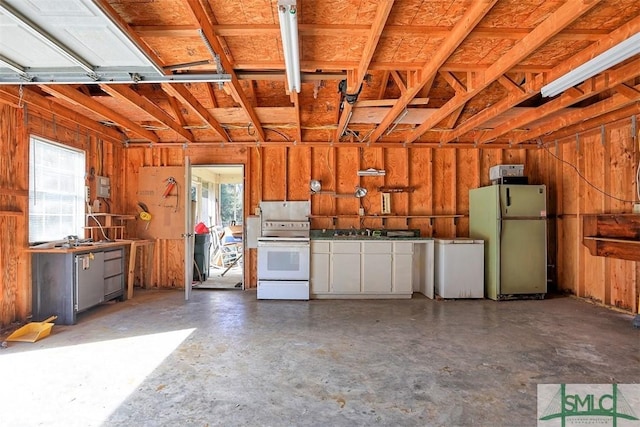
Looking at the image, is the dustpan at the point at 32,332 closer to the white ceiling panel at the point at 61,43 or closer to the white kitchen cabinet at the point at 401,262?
the white ceiling panel at the point at 61,43

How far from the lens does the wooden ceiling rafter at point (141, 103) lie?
3339 mm

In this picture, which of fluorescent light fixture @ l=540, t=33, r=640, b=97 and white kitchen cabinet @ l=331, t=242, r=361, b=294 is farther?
white kitchen cabinet @ l=331, t=242, r=361, b=294

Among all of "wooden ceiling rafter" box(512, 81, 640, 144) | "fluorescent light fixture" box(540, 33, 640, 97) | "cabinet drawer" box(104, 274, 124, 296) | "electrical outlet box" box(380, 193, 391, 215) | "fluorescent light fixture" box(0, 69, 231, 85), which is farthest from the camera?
"electrical outlet box" box(380, 193, 391, 215)

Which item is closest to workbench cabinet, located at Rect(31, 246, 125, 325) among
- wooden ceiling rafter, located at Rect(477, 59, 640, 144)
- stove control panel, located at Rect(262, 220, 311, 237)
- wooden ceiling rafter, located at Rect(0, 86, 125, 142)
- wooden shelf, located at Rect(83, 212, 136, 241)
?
wooden shelf, located at Rect(83, 212, 136, 241)

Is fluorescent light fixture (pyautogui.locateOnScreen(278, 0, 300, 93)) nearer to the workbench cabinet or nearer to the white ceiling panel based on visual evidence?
the white ceiling panel

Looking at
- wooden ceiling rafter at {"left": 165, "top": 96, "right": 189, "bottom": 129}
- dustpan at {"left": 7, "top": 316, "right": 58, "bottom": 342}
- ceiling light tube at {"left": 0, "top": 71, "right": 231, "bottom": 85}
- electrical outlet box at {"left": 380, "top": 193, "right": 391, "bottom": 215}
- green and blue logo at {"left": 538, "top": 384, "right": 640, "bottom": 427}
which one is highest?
wooden ceiling rafter at {"left": 165, "top": 96, "right": 189, "bottom": 129}

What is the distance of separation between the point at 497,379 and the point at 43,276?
5045 millimetres

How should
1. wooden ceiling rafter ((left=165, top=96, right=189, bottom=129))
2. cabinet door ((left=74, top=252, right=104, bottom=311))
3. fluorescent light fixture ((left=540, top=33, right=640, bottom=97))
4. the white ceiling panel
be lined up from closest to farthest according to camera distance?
the white ceiling panel < fluorescent light fixture ((left=540, top=33, right=640, bottom=97)) < cabinet door ((left=74, top=252, right=104, bottom=311)) < wooden ceiling rafter ((left=165, top=96, right=189, bottom=129))

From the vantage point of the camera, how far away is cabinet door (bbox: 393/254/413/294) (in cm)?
510

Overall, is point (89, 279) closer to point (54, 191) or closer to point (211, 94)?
point (54, 191)

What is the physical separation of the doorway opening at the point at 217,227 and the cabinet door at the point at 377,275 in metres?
2.24

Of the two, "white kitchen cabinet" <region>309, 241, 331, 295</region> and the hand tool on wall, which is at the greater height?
the hand tool on wall

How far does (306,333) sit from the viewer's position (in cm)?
357

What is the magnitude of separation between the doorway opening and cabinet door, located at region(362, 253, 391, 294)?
224 cm
